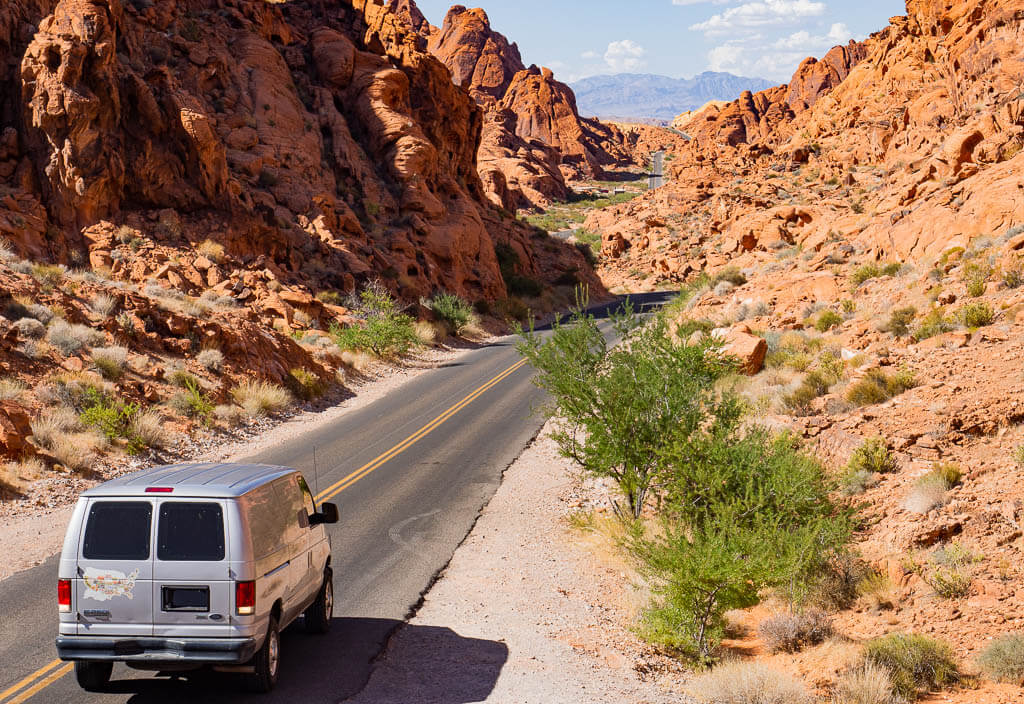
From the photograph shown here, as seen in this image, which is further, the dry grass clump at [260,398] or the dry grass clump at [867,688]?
the dry grass clump at [260,398]

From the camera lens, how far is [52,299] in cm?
2100

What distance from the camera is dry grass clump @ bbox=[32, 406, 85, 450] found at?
50.9ft

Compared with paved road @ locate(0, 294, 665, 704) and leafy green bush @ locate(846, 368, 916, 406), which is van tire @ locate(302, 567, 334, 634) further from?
leafy green bush @ locate(846, 368, 916, 406)

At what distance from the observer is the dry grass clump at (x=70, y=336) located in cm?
1919

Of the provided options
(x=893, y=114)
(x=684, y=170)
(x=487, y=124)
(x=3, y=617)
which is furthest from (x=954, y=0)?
(x=487, y=124)

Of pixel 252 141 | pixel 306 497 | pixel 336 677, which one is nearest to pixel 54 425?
pixel 306 497

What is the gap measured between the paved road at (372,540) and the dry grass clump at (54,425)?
12.0 ft

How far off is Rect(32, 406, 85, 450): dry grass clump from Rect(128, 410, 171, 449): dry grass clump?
1005 millimetres

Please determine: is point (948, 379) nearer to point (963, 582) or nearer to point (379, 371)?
Answer: point (963, 582)

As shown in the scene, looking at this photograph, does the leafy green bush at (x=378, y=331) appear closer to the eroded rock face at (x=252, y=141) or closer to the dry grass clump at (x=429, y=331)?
the dry grass clump at (x=429, y=331)

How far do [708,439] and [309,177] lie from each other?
31.6 m

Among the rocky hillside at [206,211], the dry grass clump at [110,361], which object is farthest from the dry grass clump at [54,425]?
the dry grass clump at [110,361]

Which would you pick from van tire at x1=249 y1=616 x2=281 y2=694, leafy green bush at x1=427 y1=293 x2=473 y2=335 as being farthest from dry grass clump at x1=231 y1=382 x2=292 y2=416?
leafy green bush at x1=427 y1=293 x2=473 y2=335

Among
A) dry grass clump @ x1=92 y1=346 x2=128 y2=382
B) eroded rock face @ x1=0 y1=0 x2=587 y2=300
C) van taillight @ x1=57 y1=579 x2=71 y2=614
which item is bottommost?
van taillight @ x1=57 y1=579 x2=71 y2=614
